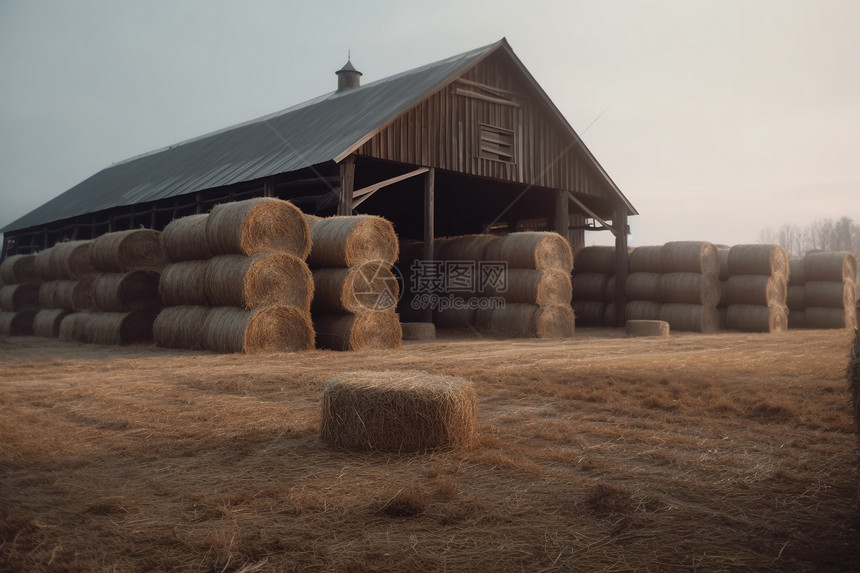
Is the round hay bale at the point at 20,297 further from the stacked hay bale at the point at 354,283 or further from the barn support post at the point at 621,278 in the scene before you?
the barn support post at the point at 621,278

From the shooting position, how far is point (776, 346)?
13680 mm

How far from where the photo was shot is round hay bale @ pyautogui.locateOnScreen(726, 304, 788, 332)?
62.3ft

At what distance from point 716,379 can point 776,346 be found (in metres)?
6.05

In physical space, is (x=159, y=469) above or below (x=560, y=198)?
below

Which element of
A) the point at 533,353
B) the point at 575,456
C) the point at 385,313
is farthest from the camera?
the point at 385,313

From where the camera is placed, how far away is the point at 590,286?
21.3 metres

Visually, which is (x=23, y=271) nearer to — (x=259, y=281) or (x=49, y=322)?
(x=49, y=322)

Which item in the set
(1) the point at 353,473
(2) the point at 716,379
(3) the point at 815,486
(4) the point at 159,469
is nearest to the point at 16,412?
(4) the point at 159,469

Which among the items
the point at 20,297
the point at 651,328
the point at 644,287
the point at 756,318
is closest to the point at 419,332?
the point at 651,328

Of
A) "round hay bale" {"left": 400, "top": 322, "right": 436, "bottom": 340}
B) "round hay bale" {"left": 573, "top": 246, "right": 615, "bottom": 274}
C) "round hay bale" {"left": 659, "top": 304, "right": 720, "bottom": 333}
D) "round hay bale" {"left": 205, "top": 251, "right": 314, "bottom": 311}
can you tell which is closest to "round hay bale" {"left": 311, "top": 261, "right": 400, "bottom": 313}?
"round hay bale" {"left": 205, "top": 251, "right": 314, "bottom": 311}

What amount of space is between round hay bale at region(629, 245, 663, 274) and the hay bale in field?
934 centimetres

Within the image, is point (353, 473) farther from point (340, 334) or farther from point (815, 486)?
point (340, 334)

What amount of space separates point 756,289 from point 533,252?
685 centimetres

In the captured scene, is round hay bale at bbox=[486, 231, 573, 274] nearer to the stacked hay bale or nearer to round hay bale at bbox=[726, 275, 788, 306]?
the stacked hay bale
